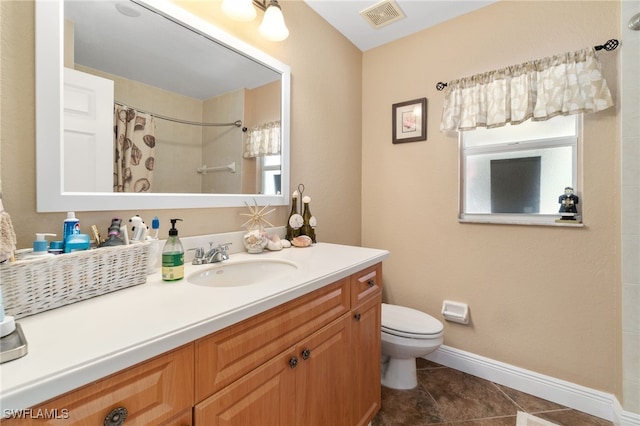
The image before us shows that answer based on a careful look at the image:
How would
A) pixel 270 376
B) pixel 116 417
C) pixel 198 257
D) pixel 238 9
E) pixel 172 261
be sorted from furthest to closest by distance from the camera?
pixel 238 9
pixel 198 257
pixel 172 261
pixel 270 376
pixel 116 417

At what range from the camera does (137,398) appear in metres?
0.52

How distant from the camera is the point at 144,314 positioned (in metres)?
0.64

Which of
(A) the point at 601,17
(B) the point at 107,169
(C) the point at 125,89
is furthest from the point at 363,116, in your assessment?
(B) the point at 107,169

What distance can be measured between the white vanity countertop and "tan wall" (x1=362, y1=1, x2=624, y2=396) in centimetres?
135

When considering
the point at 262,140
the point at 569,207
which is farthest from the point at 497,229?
the point at 262,140

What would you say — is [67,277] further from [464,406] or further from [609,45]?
[609,45]

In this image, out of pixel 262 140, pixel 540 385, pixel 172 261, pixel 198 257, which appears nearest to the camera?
pixel 172 261

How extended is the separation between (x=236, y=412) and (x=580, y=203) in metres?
2.00

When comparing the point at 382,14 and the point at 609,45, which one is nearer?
the point at 609,45

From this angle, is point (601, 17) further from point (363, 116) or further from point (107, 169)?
point (107, 169)

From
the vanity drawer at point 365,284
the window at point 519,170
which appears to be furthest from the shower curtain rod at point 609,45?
the vanity drawer at point 365,284

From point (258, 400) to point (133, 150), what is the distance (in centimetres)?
98

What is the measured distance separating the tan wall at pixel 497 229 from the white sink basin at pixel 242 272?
128cm

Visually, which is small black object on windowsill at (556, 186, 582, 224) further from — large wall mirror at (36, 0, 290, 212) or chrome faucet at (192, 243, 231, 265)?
chrome faucet at (192, 243, 231, 265)
